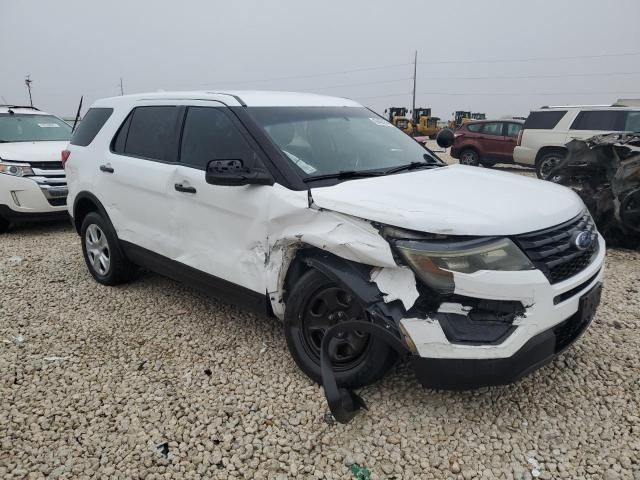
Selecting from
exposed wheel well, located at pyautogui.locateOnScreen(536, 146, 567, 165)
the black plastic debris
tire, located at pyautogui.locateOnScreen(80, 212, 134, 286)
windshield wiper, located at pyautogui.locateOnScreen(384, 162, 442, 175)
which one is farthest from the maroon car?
the black plastic debris

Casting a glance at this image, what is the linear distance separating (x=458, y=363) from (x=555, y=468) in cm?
66

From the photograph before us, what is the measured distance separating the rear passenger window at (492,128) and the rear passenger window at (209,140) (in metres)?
12.8

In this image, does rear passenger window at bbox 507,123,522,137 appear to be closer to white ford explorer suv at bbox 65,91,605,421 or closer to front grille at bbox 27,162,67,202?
white ford explorer suv at bbox 65,91,605,421

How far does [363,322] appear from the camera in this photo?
7.78ft

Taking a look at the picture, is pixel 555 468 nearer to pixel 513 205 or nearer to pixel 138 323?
pixel 513 205

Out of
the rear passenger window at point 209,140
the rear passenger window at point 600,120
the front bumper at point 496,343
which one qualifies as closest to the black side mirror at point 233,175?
the rear passenger window at point 209,140

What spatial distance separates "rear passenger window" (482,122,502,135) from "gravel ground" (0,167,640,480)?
11743 millimetres

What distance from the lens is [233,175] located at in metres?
2.73

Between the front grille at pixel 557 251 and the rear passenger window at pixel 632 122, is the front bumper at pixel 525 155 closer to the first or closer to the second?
the rear passenger window at pixel 632 122

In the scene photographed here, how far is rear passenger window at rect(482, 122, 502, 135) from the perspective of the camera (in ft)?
47.4

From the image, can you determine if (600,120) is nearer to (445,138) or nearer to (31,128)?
(445,138)

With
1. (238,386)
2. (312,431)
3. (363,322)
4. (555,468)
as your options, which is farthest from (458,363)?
(238,386)

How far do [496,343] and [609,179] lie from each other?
193 inches

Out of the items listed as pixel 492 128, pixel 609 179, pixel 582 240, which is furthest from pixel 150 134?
pixel 492 128
